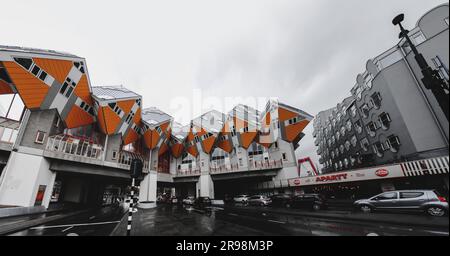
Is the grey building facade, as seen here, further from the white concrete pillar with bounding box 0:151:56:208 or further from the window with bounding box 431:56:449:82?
the white concrete pillar with bounding box 0:151:56:208

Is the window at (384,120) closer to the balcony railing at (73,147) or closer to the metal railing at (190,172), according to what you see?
the metal railing at (190,172)

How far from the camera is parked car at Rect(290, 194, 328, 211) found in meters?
16.6

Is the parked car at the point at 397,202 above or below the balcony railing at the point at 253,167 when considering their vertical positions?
below

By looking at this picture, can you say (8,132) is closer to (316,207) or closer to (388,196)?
(316,207)

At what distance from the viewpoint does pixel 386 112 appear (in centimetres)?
2361

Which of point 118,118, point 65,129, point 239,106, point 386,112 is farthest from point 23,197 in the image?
point 386,112

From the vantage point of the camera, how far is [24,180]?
639 inches

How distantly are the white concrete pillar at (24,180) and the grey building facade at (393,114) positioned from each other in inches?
1050

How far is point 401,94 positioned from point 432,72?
2132mm

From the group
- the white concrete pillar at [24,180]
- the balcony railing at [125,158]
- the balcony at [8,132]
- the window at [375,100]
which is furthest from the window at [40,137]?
the window at [375,100]

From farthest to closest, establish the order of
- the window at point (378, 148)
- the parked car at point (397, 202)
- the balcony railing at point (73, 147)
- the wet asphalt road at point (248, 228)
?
the window at point (378, 148) → the balcony railing at point (73, 147) → the parked car at point (397, 202) → the wet asphalt road at point (248, 228)

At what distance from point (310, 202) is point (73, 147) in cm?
2799

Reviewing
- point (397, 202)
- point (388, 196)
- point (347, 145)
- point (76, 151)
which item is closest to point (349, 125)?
point (347, 145)

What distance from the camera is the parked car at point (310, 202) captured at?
16.6m
